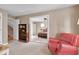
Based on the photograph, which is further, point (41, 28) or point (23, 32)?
point (23, 32)

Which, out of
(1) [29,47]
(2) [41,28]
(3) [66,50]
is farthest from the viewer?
(1) [29,47]

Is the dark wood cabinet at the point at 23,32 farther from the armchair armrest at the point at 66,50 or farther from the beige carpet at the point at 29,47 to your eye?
the armchair armrest at the point at 66,50

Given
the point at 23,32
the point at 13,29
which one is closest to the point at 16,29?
the point at 13,29

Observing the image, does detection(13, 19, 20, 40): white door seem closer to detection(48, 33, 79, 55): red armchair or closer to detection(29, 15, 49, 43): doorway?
detection(29, 15, 49, 43): doorway

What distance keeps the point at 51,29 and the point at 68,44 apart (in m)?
0.47

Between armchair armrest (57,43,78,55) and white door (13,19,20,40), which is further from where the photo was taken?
white door (13,19,20,40)

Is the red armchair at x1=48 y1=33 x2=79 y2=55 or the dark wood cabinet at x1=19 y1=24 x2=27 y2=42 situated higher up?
the dark wood cabinet at x1=19 y1=24 x2=27 y2=42

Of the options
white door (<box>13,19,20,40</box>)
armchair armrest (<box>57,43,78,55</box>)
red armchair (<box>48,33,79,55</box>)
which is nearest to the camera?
armchair armrest (<box>57,43,78,55</box>)

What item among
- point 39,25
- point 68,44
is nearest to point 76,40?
point 68,44

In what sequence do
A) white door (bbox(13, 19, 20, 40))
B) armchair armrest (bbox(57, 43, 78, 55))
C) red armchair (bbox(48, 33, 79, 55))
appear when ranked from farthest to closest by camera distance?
white door (bbox(13, 19, 20, 40)), red armchair (bbox(48, 33, 79, 55)), armchair armrest (bbox(57, 43, 78, 55))

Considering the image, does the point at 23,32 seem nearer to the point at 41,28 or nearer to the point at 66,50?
the point at 41,28

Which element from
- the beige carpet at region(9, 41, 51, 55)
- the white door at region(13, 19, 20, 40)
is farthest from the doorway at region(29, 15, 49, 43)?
the white door at region(13, 19, 20, 40)

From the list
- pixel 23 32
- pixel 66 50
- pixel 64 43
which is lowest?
pixel 66 50

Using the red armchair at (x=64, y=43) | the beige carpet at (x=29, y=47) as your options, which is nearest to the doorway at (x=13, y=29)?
the beige carpet at (x=29, y=47)
